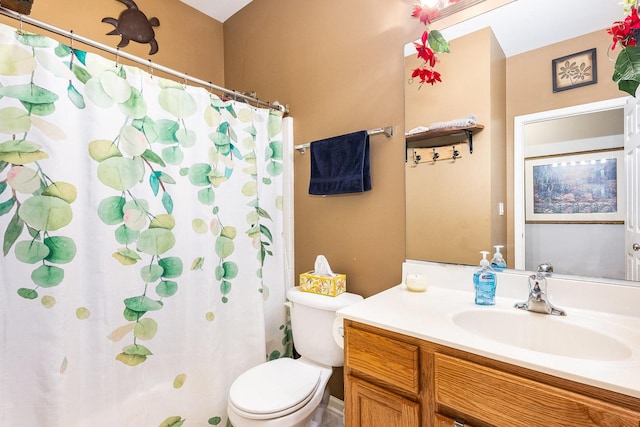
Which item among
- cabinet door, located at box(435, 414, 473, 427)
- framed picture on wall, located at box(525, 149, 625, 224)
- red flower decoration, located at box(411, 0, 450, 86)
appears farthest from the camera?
red flower decoration, located at box(411, 0, 450, 86)

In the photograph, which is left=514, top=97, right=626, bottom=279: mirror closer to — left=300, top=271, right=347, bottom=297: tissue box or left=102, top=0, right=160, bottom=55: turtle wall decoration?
left=300, top=271, right=347, bottom=297: tissue box

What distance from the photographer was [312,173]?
1.88 metres

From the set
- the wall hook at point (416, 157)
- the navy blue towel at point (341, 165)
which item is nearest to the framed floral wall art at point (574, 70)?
the wall hook at point (416, 157)

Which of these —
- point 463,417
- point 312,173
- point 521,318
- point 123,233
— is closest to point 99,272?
point 123,233

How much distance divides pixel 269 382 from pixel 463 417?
87 cm

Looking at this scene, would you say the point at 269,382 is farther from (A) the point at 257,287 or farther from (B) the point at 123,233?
(B) the point at 123,233

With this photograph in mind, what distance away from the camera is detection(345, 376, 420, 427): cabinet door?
968mm

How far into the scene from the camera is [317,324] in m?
1.60

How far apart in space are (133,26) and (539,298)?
264 cm

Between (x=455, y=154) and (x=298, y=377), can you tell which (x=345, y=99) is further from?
(x=298, y=377)

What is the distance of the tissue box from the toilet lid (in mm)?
371

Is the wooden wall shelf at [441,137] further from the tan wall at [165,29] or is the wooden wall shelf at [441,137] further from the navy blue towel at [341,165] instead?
the tan wall at [165,29]

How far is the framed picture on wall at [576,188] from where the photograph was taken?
108 cm

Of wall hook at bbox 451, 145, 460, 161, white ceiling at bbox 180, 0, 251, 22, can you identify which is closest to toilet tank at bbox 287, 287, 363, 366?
wall hook at bbox 451, 145, 460, 161
